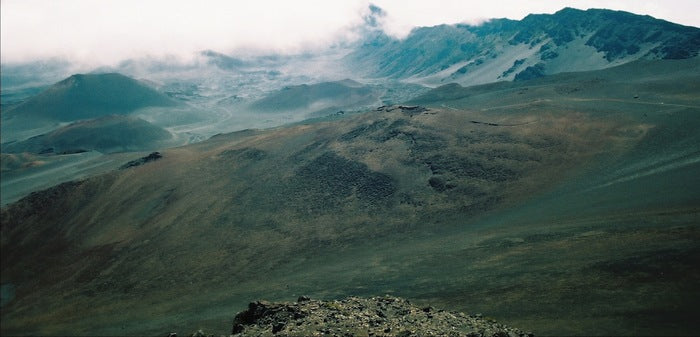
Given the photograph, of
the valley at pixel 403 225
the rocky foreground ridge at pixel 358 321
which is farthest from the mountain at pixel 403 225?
the rocky foreground ridge at pixel 358 321

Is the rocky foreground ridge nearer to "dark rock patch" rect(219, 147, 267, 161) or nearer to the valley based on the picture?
the valley

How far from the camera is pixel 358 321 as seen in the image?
86.3 feet

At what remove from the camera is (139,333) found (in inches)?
2036

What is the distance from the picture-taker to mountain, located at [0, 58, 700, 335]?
1592 inches

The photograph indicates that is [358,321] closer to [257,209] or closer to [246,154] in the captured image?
[257,209]

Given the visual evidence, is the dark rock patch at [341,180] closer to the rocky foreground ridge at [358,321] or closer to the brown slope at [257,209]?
the brown slope at [257,209]

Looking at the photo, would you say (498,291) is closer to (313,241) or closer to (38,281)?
(313,241)

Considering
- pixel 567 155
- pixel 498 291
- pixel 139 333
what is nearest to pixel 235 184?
pixel 139 333

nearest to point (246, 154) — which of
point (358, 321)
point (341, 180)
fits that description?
point (341, 180)

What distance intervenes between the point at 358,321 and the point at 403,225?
162ft

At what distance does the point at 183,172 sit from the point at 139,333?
6452 cm

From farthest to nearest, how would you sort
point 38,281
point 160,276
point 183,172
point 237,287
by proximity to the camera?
1. point 183,172
2. point 38,281
3. point 160,276
4. point 237,287

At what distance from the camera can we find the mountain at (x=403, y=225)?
4044cm

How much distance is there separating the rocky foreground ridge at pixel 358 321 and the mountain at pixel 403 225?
8.63 meters
